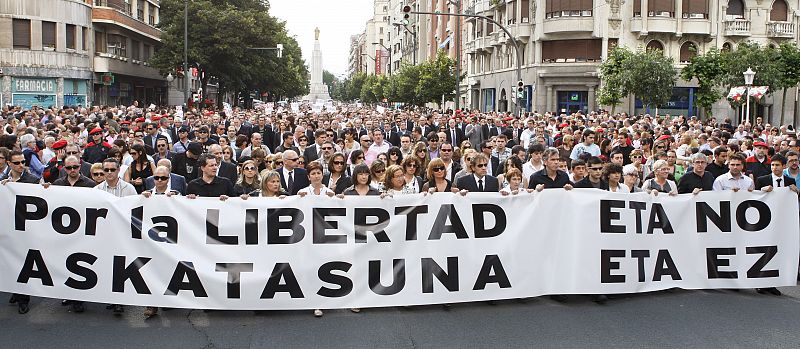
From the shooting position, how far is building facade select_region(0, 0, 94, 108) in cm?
4150

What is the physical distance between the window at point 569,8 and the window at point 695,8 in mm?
5399

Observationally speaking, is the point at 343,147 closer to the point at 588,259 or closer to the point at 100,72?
the point at 588,259

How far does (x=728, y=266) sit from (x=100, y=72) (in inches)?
1756

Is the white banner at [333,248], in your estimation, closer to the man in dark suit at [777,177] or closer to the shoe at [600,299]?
the shoe at [600,299]

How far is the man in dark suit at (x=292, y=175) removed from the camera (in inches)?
418

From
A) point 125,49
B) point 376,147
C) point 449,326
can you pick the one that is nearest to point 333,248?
point 449,326

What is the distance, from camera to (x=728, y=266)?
870cm

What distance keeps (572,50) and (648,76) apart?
9261 mm

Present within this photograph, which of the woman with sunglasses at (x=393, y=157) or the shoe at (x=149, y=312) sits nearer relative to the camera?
the shoe at (x=149, y=312)

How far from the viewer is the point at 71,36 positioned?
44.8 meters

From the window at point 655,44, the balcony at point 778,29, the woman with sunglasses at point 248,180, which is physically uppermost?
the balcony at point 778,29

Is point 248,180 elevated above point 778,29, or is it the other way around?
point 778,29

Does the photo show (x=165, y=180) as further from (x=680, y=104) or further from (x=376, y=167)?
(x=680, y=104)

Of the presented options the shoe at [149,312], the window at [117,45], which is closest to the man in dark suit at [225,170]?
the shoe at [149,312]
